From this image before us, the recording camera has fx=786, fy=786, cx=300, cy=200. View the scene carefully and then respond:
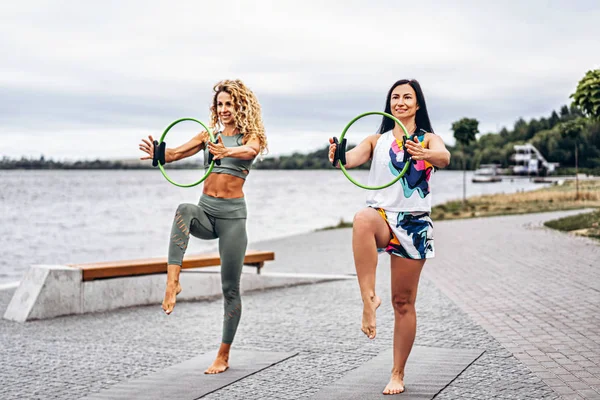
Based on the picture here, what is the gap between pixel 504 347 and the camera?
7.22 m

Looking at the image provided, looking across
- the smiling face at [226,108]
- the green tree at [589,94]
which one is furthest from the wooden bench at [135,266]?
the green tree at [589,94]

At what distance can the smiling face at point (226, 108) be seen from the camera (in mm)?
6109

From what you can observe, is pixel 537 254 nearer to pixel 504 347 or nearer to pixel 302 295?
pixel 302 295

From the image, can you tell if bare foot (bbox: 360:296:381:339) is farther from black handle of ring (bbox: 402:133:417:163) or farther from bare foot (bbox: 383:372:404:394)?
black handle of ring (bbox: 402:133:417:163)

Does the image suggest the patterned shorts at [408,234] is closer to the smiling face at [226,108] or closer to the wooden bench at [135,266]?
the smiling face at [226,108]

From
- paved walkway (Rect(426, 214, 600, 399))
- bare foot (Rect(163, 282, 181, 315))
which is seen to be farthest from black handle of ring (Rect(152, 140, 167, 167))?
paved walkway (Rect(426, 214, 600, 399))

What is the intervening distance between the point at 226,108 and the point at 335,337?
9.62 feet

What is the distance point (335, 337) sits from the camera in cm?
794

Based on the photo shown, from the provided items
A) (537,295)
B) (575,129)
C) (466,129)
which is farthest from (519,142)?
(537,295)

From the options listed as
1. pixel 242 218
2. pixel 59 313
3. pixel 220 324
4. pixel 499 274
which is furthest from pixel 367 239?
pixel 499 274

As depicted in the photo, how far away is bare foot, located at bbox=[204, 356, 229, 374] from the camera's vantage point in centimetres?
634

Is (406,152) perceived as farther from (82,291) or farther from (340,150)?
(82,291)

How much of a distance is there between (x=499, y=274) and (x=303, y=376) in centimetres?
727

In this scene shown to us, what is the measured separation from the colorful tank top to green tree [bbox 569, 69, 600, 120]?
41.9 feet
